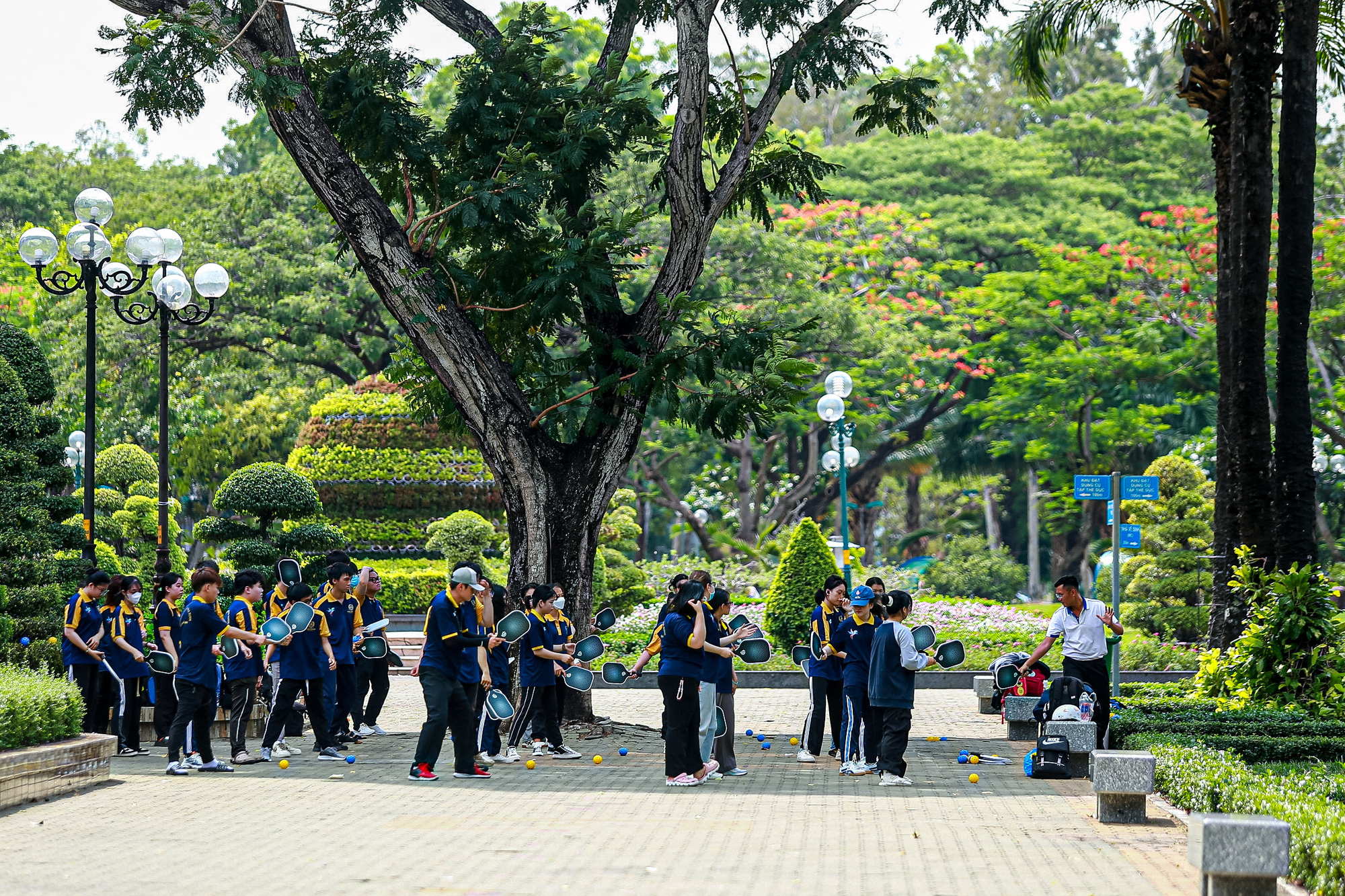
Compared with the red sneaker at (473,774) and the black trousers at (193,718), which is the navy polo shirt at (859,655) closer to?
the red sneaker at (473,774)

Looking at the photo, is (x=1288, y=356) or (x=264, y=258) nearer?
(x=1288, y=356)

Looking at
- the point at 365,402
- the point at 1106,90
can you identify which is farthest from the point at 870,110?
the point at 1106,90

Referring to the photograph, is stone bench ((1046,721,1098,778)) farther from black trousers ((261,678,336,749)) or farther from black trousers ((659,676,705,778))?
black trousers ((261,678,336,749))

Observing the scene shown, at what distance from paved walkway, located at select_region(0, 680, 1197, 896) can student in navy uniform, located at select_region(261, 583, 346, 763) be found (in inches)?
16.0

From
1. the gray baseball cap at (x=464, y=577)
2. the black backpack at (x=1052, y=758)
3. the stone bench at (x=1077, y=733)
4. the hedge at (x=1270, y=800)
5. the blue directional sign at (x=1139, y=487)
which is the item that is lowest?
the black backpack at (x=1052, y=758)

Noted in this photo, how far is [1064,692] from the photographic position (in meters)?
A: 13.2

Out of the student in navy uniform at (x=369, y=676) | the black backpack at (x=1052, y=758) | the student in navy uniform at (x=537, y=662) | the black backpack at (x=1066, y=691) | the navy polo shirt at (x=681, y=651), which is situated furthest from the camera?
the student in navy uniform at (x=369, y=676)

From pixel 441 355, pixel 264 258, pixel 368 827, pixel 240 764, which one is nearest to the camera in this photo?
pixel 368 827

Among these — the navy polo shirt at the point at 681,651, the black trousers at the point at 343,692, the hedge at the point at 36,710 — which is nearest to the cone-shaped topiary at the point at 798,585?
the black trousers at the point at 343,692

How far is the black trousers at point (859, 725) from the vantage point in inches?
520

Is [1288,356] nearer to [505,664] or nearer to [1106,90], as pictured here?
[505,664]

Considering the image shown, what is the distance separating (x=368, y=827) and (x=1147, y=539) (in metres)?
20.0

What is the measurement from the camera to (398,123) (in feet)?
52.7

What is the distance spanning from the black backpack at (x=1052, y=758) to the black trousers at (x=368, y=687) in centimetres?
713
